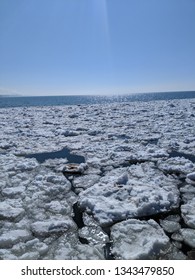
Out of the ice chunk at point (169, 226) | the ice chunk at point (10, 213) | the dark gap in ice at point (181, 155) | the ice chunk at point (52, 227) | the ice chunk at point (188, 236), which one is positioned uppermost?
the dark gap in ice at point (181, 155)

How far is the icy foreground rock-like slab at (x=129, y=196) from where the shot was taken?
312 centimetres

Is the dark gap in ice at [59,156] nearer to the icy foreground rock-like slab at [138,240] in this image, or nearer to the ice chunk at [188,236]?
the icy foreground rock-like slab at [138,240]

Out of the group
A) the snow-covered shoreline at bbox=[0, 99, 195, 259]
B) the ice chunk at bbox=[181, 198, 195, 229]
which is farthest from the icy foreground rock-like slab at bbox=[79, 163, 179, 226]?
the ice chunk at bbox=[181, 198, 195, 229]

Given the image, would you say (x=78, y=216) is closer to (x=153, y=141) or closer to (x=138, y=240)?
(x=138, y=240)

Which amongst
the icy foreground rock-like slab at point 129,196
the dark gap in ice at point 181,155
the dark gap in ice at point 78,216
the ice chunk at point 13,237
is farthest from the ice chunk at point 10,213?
the dark gap in ice at point 181,155

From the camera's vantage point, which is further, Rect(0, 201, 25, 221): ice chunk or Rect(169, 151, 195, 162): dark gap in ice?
Rect(169, 151, 195, 162): dark gap in ice

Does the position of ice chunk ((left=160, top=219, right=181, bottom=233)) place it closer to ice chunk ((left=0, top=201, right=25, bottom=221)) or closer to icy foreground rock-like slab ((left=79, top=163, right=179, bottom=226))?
icy foreground rock-like slab ((left=79, top=163, right=179, bottom=226))

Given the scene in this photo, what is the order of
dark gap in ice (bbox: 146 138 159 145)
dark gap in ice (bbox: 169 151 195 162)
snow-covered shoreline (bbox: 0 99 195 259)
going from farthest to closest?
dark gap in ice (bbox: 146 138 159 145) → dark gap in ice (bbox: 169 151 195 162) → snow-covered shoreline (bbox: 0 99 195 259)

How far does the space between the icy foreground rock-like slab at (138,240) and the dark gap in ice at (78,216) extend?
16.1 inches

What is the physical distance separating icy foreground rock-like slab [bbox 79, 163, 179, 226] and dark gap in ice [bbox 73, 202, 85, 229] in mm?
79

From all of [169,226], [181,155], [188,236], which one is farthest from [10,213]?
[181,155]

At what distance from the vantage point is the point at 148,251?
238 centimetres

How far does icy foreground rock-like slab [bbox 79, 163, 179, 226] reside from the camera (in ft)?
10.2
